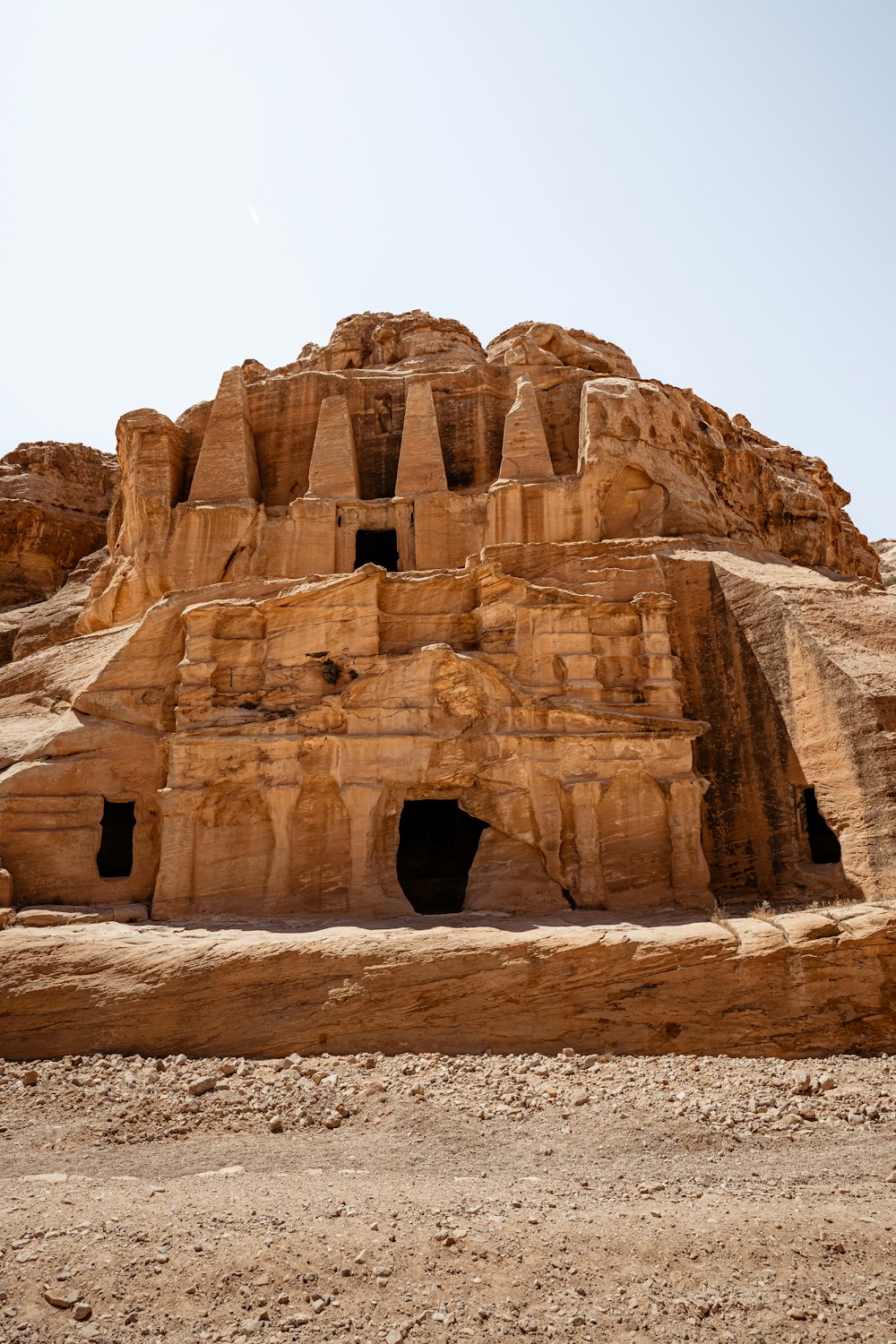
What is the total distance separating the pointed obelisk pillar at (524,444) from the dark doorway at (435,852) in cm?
884

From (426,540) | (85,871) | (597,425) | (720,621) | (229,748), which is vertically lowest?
(85,871)

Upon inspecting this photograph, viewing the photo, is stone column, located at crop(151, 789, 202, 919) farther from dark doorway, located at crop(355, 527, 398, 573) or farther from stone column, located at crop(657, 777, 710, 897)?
dark doorway, located at crop(355, 527, 398, 573)

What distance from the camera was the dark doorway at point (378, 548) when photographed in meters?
23.7

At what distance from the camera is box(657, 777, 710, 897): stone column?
46.1 feet

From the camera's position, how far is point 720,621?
16531 mm

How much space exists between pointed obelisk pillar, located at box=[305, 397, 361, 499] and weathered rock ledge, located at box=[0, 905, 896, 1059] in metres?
14.1

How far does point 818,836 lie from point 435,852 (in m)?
7.20

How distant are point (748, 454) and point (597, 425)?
7527 mm

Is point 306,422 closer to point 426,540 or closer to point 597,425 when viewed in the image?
point 426,540

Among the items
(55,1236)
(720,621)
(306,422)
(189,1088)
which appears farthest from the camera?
(306,422)

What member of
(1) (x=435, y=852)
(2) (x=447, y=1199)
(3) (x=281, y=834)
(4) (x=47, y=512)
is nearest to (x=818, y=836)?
(1) (x=435, y=852)

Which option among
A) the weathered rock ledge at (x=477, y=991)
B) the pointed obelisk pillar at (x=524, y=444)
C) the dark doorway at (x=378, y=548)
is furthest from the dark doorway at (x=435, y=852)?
the pointed obelisk pillar at (x=524, y=444)

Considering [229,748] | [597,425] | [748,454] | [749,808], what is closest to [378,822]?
[229,748]

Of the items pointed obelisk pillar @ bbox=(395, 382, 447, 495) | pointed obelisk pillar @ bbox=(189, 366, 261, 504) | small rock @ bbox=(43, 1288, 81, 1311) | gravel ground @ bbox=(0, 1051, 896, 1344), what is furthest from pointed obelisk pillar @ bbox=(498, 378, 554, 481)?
small rock @ bbox=(43, 1288, 81, 1311)
